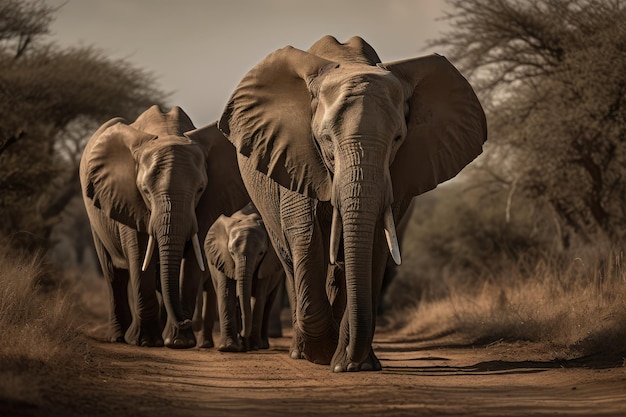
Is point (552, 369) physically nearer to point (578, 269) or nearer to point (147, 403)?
point (147, 403)

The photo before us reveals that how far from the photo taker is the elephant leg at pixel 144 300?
12.6m

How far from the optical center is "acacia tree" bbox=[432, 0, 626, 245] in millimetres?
16984

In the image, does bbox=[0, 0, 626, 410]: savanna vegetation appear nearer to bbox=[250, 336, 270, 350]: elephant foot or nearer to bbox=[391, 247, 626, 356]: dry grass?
bbox=[391, 247, 626, 356]: dry grass

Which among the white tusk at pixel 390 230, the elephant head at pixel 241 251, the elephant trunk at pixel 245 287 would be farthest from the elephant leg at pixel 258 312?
the white tusk at pixel 390 230

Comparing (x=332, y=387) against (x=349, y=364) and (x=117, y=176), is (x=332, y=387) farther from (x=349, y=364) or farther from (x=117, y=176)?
(x=117, y=176)

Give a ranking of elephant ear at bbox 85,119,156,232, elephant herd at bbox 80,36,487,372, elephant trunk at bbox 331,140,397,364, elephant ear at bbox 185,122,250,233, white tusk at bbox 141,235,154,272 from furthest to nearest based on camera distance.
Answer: elephant ear at bbox 185,122,250,233, elephant ear at bbox 85,119,156,232, white tusk at bbox 141,235,154,272, elephant herd at bbox 80,36,487,372, elephant trunk at bbox 331,140,397,364

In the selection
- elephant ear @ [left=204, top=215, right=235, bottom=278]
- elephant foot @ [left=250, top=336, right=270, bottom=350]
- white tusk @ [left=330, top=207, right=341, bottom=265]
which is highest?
white tusk @ [left=330, top=207, right=341, bottom=265]

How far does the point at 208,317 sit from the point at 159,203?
1.99m

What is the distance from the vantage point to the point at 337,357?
346 inches

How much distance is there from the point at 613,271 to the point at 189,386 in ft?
23.6

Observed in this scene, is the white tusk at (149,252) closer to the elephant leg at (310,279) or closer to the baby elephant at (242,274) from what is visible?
the baby elephant at (242,274)

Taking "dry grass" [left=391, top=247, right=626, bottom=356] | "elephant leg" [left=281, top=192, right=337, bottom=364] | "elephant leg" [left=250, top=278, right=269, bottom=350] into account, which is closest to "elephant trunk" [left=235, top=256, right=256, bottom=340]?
"elephant leg" [left=250, top=278, right=269, bottom=350]

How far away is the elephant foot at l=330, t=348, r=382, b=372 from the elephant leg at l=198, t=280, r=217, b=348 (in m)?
4.36

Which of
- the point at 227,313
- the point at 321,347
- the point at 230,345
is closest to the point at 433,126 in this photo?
the point at 321,347
